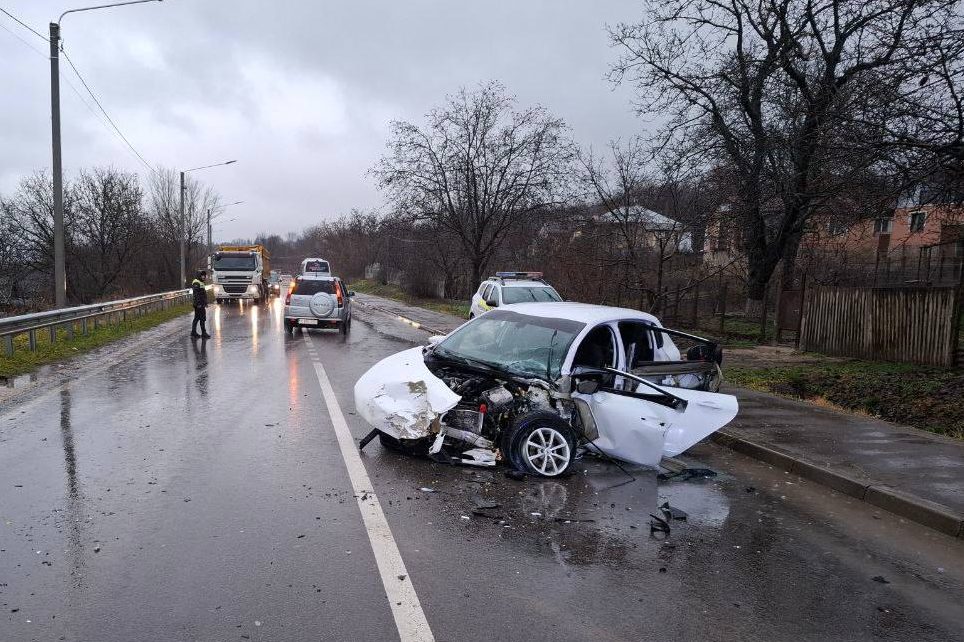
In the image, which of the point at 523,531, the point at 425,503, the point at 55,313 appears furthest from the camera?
the point at 55,313

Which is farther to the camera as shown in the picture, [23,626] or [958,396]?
[958,396]

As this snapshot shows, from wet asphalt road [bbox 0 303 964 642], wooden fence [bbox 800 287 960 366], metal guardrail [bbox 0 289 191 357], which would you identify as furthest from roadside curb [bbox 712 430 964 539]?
metal guardrail [bbox 0 289 191 357]

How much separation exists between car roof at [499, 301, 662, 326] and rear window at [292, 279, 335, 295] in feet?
39.1

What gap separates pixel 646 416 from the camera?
238 inches

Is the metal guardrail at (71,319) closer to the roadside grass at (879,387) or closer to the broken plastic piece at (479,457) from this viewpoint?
the broken plastic piece at (479,457)

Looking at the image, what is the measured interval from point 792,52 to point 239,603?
21.5 meters

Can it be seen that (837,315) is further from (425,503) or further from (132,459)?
(132,459)

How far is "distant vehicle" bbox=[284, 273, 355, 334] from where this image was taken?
18375mm

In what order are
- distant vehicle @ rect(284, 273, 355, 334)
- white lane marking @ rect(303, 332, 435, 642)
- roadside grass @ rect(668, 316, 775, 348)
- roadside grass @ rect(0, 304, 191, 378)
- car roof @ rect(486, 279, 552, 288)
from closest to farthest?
white lane marking @ rect(303, 332, 435, 642) < roadside grass @ rect(0, 304, 191, 378) < car roof @ rect(486, 279, 552, 288) < roadside grass @ rect(668, 316, 775, 348) < distant vehicle @ rect(284, 273, 355, 334)

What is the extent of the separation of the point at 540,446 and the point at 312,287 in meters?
14.1

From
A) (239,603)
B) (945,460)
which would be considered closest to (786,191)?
(945,460)

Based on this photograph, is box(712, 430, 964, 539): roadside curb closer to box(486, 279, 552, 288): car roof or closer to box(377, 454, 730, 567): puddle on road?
box(377, 454, 730, 567): puddle on road

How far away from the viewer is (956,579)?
429cm

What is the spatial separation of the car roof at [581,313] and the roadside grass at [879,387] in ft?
14.9
